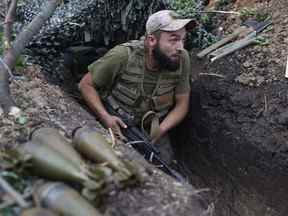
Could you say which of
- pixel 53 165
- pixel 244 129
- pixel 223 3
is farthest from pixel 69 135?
pixel 223 3

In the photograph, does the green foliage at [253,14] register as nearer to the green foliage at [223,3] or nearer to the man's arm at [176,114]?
the green foliage at [223,3]

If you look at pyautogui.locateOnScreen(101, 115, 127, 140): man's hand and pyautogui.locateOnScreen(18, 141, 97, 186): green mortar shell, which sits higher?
pyautogui.locateOnScreen(18, 141, 97, 186): green mortar shell

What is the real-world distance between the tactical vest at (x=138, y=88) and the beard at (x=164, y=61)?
12cm

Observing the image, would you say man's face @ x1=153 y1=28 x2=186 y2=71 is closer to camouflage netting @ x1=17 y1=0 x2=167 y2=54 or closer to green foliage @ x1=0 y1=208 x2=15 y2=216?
camouflage netting @ x1=17 y1=0 x2=167 y2=54

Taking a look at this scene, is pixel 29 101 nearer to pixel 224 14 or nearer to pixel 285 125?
pixel 285 125

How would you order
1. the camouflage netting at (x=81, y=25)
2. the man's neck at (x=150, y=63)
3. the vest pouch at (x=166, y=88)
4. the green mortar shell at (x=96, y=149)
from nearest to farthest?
the green mortar shell at (x=96, y=149)
the man's neck at (x=150, y=63)
the vest pouch at (x=166, y=88)
the camouflage netting at (x=81, y=25)

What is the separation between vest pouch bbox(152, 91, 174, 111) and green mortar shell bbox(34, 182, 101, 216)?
2.50 m

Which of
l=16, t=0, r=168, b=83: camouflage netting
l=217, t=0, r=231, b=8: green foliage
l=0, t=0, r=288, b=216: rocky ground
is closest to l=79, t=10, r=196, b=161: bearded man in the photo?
l=0, t=0, r=288, b=216: rocky ground

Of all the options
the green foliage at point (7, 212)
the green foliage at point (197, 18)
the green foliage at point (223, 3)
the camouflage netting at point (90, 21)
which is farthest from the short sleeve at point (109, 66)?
the green foliage at point (7, 212)

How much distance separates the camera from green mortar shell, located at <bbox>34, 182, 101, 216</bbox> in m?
2.21

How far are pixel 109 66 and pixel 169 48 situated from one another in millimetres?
574

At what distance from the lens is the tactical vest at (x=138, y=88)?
4652 mm

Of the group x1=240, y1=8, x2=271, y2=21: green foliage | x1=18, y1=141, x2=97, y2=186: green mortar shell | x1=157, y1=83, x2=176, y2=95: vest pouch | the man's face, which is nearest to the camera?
x1=18, y1=141, x2=97, y2=186: green mortar shell

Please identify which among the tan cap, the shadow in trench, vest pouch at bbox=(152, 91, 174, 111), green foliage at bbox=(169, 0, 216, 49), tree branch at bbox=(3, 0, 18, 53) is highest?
tree branch at bbox=(3, 0, 18, 53)
